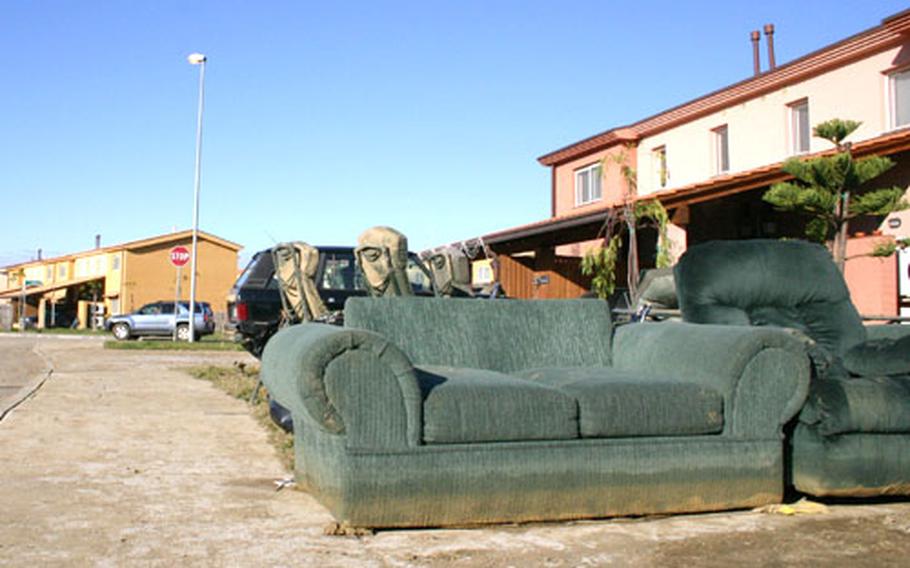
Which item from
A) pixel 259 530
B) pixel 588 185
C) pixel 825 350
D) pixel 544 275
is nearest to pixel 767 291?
pixel 825 350

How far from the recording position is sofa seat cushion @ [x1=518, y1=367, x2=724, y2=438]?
3.59 m

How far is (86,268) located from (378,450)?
53107mm

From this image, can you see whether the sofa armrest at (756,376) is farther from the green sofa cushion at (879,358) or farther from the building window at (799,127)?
the building window at (799,127)

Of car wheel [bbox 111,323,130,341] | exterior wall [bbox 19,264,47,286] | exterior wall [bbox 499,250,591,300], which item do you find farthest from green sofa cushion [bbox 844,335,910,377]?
exterior wall [bbox 19,264,47,286]

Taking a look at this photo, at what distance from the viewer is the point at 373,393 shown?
3.39 meters

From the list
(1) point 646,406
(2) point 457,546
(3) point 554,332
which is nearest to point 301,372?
(2) point 457,546

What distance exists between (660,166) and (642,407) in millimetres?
16364

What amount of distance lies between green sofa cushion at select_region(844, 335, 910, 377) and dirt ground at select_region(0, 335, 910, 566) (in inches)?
24.0

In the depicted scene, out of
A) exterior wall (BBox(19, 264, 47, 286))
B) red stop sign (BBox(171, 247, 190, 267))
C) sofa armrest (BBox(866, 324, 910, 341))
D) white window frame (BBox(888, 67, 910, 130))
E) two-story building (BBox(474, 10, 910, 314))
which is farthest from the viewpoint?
exterior wall (BBox(19, 264, 47, 286))

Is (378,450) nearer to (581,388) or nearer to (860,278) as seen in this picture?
(581,388)

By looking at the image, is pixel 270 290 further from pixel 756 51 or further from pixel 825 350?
pixel 756 51

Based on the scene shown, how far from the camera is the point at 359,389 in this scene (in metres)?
3.39

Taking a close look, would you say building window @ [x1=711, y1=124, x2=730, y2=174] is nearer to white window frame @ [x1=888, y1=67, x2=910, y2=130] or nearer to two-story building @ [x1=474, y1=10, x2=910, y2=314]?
two-story building @ [x1=474, y1=10, x2=910, y2=314]

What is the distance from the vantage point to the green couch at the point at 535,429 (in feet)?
11.1
